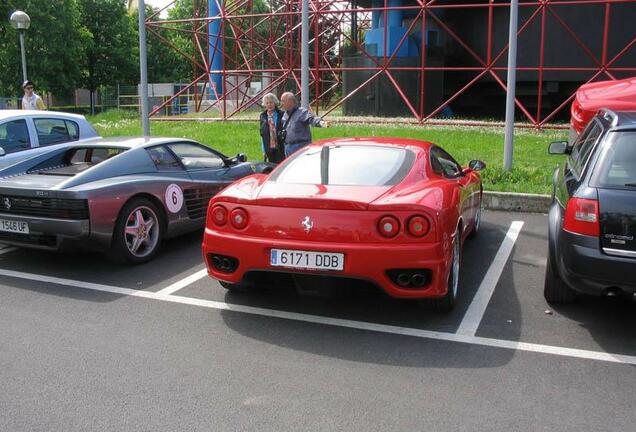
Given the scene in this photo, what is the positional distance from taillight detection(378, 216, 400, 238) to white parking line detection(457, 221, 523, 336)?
83cm

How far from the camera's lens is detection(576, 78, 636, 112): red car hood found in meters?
8.48

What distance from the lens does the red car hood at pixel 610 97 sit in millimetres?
8477

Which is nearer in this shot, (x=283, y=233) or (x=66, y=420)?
(x=66, y=420)

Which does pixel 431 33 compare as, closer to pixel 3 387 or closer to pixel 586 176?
pixel 586 176

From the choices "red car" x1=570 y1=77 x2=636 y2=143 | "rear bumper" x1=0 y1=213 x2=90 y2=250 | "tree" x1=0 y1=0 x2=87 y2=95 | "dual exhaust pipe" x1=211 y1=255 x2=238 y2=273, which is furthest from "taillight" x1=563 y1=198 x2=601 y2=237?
"tree" x1=0 y1=0 x2=87 y2=95

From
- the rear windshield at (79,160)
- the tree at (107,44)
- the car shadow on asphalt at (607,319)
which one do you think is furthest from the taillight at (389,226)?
the tree at (107,44)

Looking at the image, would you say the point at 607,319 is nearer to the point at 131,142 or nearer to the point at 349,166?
the point at 349,166

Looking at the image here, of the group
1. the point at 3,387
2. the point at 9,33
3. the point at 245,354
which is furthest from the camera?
the point at 9,33

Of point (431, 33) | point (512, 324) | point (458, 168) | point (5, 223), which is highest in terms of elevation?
point (431, 33)

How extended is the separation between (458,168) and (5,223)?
4.24m

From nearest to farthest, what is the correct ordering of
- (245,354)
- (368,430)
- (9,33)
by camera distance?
(368,430)
(245,354)
(9,33)

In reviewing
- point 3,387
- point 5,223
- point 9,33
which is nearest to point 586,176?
point 3,387

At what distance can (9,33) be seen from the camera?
39.2 meters

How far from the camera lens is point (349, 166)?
4.97m
